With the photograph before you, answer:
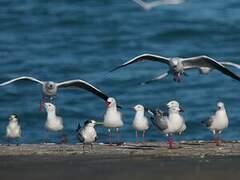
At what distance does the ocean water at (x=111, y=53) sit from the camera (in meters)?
29.1

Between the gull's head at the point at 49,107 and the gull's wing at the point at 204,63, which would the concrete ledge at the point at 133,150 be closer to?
the gull's head at the point at 49,107

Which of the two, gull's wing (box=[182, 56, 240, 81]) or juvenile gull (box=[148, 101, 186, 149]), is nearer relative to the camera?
juvenile gull (box=[148, 101, 186, 149])

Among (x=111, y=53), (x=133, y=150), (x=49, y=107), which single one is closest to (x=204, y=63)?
(x=49, y=107)

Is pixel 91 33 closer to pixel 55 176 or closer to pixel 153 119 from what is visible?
pixel 153 119

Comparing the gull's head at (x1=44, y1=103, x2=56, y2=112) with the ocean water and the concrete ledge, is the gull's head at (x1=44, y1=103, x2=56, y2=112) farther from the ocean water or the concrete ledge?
the ocean water

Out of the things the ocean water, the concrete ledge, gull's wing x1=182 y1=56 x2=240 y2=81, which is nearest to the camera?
the concrete ledge

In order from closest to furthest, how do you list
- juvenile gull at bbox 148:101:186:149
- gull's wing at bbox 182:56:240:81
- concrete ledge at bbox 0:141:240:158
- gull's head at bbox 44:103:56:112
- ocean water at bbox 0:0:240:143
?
1. concrete ledge at bbox 0:141:240:158
2. juvenile gull at bbox 148:101:186:149
3. gull's head at bbox 44:103:56:112
4. gull's wing at bbox 182:56:240:81
5. ocean water at bbox 0:0:240:143

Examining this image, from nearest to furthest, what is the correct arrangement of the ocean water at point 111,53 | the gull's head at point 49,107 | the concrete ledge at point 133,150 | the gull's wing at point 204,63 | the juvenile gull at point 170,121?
the concrete ledge at point 133,150 < the juvenile gull at point 170,121 < the gull's head at point 49,107 < the gull's wing at point 204,63 < the ocean water at point 111,53

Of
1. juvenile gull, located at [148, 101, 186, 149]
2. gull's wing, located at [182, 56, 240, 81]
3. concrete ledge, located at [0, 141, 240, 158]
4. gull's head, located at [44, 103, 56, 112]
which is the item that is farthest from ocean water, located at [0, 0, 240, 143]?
juvenile gull, located at [148, 101, 186, 149]

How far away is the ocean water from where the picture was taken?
95.3 ft

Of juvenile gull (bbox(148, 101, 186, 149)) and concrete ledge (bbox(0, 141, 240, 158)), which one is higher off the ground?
juvenile gull (bbox(148, 101, 186, 149))

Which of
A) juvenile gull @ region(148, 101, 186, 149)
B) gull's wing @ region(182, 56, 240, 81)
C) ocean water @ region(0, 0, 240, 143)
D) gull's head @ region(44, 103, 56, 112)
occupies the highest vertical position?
ocean water @ region(0, 0, 240, 143)

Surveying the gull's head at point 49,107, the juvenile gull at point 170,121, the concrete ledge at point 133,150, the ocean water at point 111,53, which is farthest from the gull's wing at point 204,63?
the ocean water at point 111,53

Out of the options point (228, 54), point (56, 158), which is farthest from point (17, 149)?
point (228, 54)
